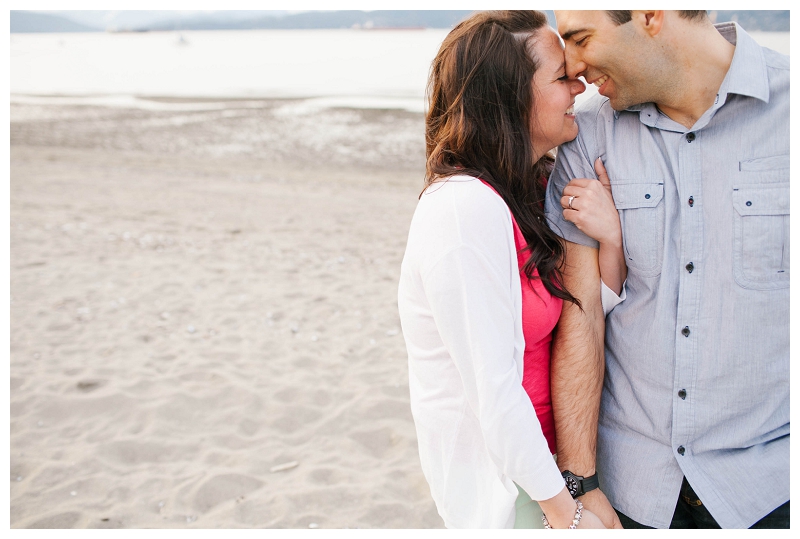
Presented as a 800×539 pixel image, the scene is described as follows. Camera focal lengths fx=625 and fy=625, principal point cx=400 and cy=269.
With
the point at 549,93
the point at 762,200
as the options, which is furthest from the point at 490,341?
the point at 762,200

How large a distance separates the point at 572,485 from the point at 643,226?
0.81 metres

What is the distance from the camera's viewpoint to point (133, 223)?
812 centimetres

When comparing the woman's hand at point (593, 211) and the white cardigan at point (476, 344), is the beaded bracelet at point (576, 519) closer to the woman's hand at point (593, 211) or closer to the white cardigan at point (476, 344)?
the white cardigan at point (476, 344)

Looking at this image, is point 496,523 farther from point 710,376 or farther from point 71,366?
point 71,366

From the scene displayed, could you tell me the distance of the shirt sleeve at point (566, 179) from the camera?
6.44 feet

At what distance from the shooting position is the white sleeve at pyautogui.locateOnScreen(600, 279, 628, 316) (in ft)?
6.40

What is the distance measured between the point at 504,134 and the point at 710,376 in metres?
0.92

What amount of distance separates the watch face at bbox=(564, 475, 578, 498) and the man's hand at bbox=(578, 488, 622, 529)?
36 millimetres

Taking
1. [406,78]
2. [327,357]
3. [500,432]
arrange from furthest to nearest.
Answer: [406,78], [327,357], [500,432]

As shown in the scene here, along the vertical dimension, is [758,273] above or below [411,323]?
above

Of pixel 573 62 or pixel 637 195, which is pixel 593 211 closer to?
pixel 637 195

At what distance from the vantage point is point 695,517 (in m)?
1.89
